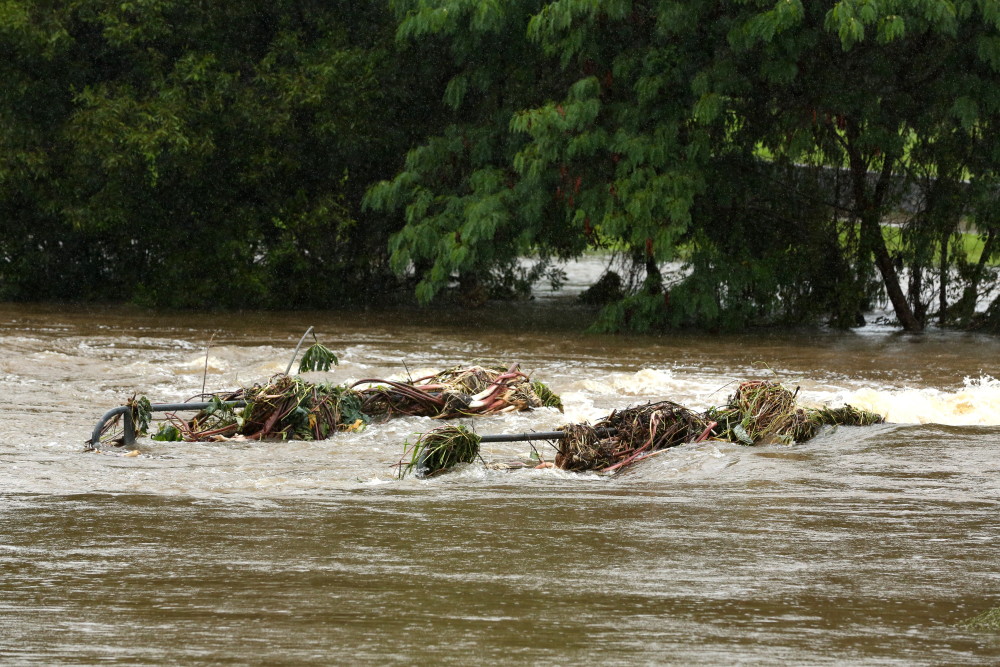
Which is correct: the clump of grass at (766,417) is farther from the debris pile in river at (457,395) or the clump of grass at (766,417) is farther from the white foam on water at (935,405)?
the debris pile in river at (457,395)

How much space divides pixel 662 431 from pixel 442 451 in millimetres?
1756

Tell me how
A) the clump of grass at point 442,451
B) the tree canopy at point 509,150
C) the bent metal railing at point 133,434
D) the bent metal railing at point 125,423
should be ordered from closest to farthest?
the clump of grass at point 442,451
the bent metal railing at point 133,434
the bent metal railing at point 125,423
the tree canopy at point 509,150

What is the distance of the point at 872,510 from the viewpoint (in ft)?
22.8

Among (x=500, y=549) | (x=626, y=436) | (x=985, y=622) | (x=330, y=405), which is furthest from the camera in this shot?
(x=330, y=405)

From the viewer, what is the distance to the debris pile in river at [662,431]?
27.2ft

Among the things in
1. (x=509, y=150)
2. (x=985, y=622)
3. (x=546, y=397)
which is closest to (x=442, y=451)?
(x=546, y=397)

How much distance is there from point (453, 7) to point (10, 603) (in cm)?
1349

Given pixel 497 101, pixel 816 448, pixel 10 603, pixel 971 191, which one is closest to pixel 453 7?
pixel 497 101

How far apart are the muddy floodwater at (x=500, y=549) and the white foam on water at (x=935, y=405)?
4 cm

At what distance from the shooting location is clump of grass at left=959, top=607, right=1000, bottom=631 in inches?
186

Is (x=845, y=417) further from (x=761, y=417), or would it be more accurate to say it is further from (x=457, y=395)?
(x=457, y=395)

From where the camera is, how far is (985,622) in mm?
4754

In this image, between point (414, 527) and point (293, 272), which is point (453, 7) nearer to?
point (293, 272)

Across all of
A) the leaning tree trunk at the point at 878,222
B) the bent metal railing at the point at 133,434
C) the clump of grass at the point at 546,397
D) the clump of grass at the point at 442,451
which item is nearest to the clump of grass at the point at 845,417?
the bent metal railing at the point at 133,434
